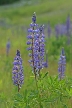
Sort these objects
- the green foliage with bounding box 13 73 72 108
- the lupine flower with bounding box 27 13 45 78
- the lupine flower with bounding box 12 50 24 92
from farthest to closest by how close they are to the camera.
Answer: the lupine flower with bounding box 27 13 45 78, the lupine flower with bounding box 12 50 24 92, the green foliage with bounding box 13 73 72 108

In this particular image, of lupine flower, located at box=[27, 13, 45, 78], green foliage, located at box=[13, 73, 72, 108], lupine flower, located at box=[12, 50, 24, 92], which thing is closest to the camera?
green foliage, located at box=[13, 73, 72, 108]

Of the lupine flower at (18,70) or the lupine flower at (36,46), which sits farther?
the lupine flower at (36,46)

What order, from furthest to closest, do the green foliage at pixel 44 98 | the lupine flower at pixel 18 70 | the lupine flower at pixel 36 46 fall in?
the lupine flower at pixel 36 46 → the lupine flower at pixel 18 70 → the green foliage at pixel 44 98

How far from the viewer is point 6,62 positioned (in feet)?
24.5

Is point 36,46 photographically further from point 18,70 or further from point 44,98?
point 44,98

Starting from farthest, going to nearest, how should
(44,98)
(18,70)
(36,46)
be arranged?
(36,46), (18,70), (44,98)

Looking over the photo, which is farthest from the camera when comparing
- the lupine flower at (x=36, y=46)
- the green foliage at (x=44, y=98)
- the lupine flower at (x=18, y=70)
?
the lupine flower at (x=36, y=46)

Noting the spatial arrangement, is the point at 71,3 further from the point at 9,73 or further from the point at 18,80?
the point at 18,80

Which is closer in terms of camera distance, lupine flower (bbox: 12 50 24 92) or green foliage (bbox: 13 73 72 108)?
green foliage (bbox: 13 73 72 108)

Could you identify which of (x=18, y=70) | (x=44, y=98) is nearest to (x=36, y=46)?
(x=18, y=70)

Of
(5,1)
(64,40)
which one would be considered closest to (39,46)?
(64,40)

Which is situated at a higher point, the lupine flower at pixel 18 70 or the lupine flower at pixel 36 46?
the lupine flower at pixel 36 46

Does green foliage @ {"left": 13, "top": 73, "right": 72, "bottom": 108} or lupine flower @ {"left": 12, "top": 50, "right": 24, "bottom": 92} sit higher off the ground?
lupine flower @ {"left": 12, "top": 50, "right": 24, "bottom": 92}

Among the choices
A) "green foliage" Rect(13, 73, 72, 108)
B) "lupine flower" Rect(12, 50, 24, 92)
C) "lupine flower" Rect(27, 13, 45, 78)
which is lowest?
"green foliage" Rect(13, 73, 72, 108)
